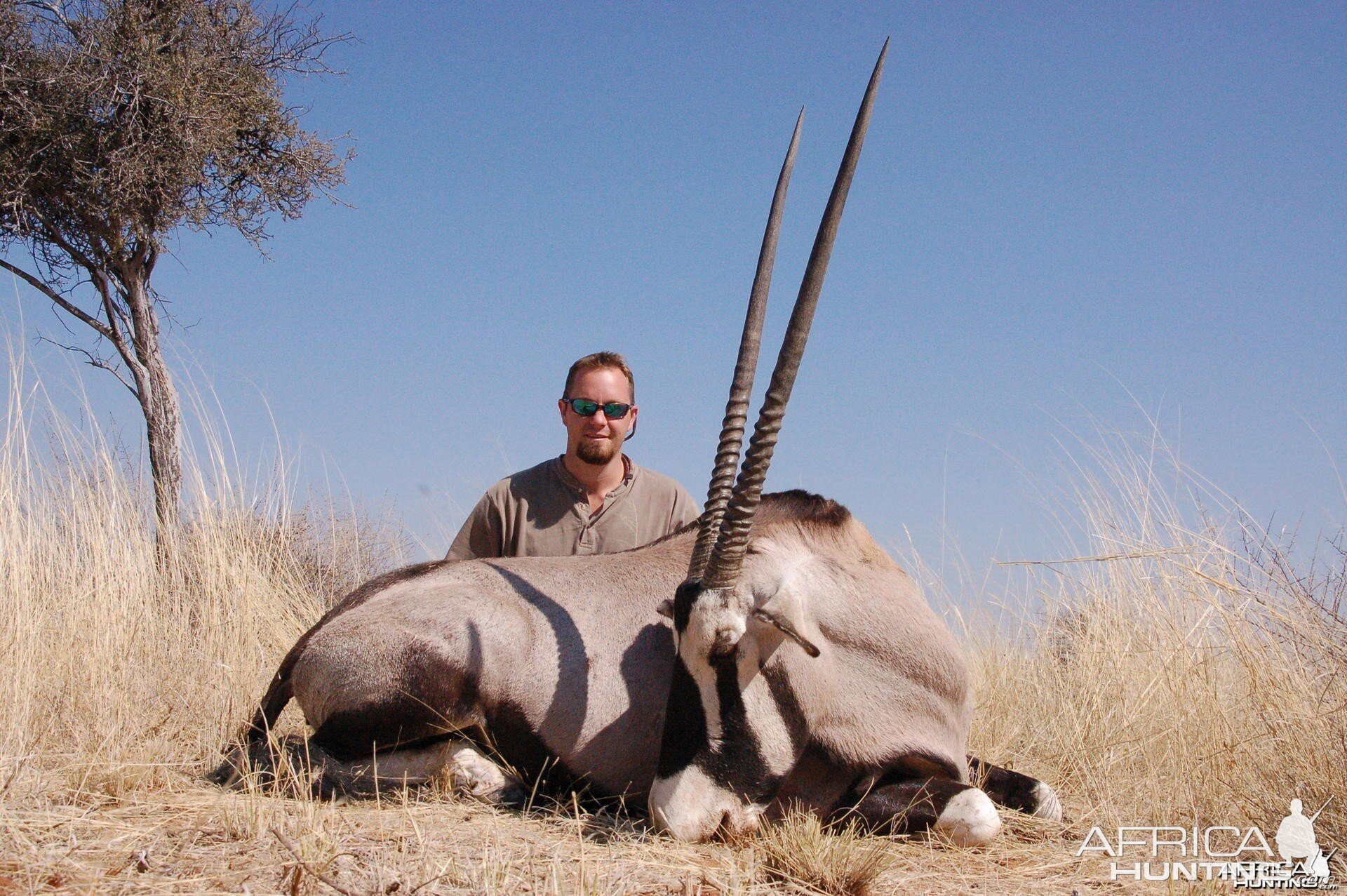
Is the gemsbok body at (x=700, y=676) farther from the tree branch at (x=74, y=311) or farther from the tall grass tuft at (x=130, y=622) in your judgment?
the tree branch at (x=74, y=311)

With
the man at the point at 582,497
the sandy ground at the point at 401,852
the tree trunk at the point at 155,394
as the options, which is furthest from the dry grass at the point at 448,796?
the tree trunk at the point at 155,394

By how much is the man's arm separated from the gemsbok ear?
2531 mm

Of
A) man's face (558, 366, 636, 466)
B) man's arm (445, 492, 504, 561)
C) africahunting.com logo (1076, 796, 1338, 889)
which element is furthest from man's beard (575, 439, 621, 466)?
africahunting.com logo (1076, 796, 1338, 889)

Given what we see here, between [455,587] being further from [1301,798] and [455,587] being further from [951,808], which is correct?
[1301,798]

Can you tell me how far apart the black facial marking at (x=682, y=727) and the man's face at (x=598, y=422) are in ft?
7.65

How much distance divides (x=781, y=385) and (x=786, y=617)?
79 centimetres

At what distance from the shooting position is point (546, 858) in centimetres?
319

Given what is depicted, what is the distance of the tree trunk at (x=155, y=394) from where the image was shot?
1164cm

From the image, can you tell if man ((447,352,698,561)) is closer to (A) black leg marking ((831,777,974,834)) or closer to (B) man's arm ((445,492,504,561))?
(B) man's arm ((445,492,504,561))

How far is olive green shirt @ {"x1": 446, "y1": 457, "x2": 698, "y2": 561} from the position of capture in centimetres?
568

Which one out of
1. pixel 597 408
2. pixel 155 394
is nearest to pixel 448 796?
pixel 597 408

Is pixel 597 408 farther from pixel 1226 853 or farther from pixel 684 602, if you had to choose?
pixel 1226 853

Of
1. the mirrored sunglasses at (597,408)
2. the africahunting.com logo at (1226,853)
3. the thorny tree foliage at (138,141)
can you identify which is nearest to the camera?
the africahunting.com logo at (1226,853)

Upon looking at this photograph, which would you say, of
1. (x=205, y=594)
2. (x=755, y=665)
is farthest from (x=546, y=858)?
(x=205, y=594)
